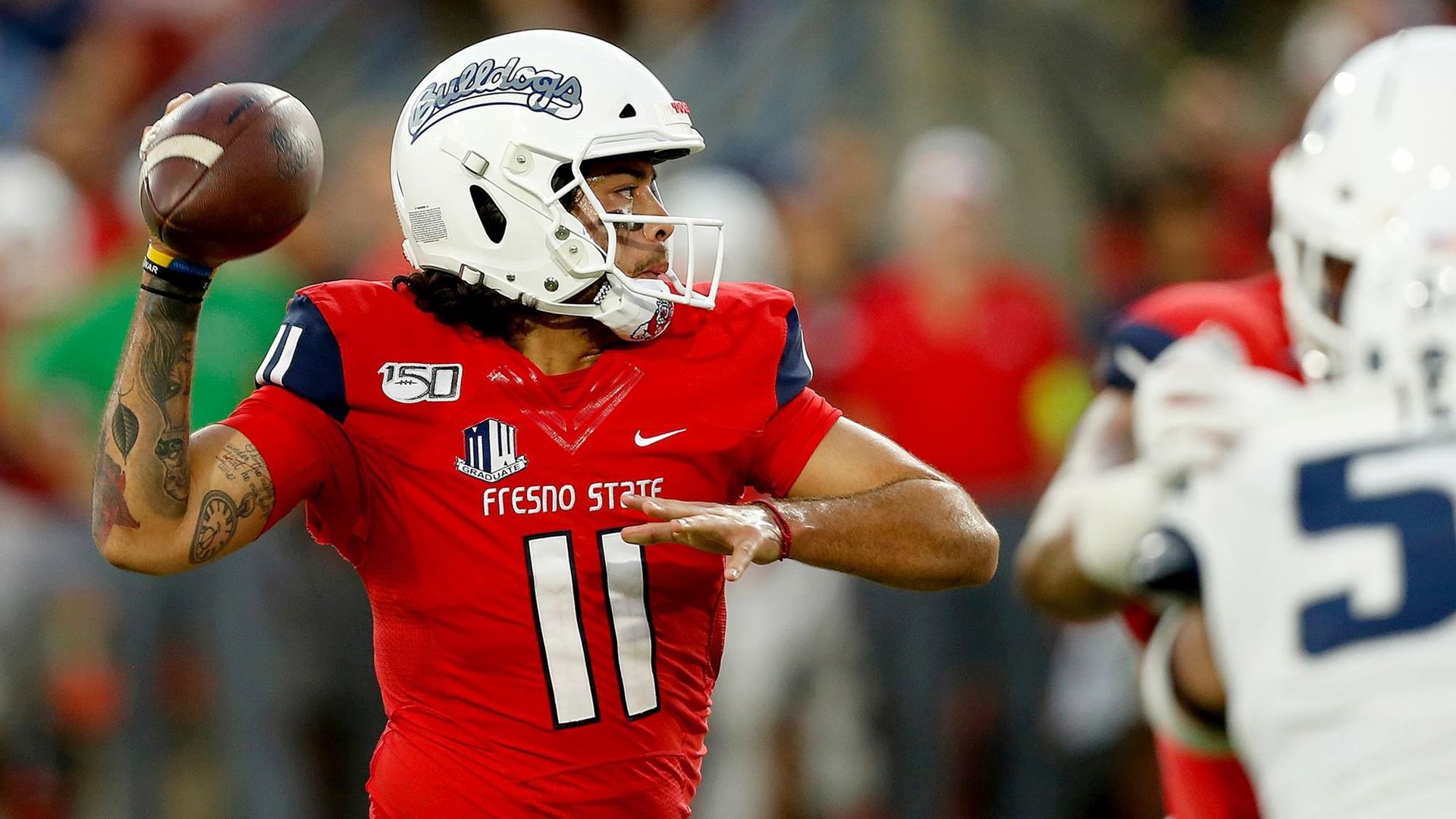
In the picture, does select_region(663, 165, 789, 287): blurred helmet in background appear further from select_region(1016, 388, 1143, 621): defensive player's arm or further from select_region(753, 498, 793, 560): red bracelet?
select_region(753, 498, 793, 560): red bracelet

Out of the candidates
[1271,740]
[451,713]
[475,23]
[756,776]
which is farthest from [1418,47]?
[475,23]

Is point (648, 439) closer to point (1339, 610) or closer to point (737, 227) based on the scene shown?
point (1339, 610)

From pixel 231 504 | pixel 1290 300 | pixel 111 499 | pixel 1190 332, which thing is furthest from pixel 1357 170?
pixel 111 499

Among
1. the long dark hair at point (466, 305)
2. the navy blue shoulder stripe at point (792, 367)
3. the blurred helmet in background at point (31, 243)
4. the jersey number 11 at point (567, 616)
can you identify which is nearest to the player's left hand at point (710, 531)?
the jersey number 11 at point (567, 616)

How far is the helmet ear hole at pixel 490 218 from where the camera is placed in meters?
3.16

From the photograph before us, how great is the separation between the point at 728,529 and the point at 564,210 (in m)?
0.69

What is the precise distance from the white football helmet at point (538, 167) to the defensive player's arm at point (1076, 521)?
0.91 metres

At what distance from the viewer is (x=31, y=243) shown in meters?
6.75

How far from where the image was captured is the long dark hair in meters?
3.17

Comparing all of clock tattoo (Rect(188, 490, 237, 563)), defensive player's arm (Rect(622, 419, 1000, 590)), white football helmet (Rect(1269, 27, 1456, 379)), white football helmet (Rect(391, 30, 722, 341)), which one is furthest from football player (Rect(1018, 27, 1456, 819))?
clock tattoo (Rect(188, 490, 237, 563))

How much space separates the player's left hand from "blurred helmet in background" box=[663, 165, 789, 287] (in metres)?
3.24

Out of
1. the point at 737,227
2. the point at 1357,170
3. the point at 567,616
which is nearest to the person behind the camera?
the point at 567,616

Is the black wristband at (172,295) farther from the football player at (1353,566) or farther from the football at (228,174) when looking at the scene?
the football player at (1353,566)

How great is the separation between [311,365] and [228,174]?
34 cm
